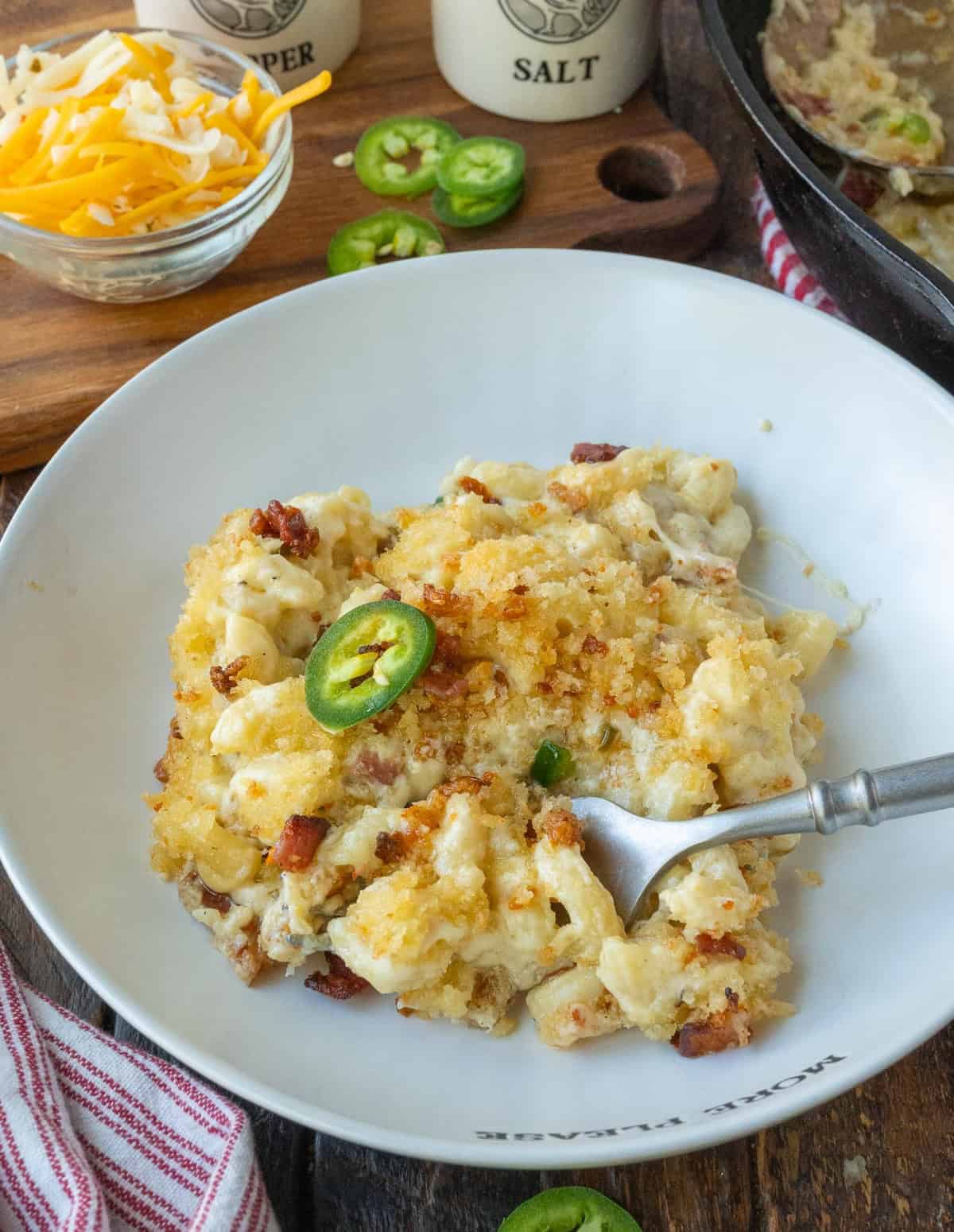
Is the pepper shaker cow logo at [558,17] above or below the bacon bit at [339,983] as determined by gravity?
above

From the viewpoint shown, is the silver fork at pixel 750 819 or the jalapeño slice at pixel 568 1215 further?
the jalapeño slice at pixel 568 1215

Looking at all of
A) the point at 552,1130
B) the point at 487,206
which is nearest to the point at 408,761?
the point at 552,1130

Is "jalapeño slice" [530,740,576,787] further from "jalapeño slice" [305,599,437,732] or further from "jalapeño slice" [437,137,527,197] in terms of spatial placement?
"jalapeño slice" [437,137,527,197]

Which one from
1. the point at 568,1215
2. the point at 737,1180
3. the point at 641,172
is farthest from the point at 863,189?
the point at 568,1215

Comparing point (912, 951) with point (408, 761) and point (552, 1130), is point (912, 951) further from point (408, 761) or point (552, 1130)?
point (408, 761)

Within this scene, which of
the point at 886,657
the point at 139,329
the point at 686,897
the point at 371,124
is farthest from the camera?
the point at 371,124

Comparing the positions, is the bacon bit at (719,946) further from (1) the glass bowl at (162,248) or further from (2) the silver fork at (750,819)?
(1) the glass bowl at (162,248)

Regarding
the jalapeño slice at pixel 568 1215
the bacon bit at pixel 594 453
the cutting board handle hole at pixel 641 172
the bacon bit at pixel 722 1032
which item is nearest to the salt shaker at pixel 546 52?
the cutting board handle hole at pixel 641 172
